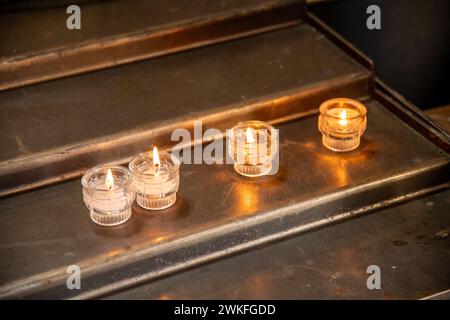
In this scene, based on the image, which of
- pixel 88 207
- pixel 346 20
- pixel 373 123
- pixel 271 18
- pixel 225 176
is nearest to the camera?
pixel 88 207

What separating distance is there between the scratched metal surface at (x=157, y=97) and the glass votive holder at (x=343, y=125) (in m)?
0.20

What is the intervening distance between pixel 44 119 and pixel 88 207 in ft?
1.81

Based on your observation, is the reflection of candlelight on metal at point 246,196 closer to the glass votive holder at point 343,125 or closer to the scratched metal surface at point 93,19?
the glass votive holder at point 343,125

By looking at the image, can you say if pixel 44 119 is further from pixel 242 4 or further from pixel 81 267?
pixel 242 4

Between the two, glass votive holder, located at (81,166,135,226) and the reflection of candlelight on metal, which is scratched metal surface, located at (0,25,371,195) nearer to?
glass votive holder, located at (81,166,135,226)

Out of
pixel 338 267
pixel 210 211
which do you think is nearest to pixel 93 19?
pixel 210 211

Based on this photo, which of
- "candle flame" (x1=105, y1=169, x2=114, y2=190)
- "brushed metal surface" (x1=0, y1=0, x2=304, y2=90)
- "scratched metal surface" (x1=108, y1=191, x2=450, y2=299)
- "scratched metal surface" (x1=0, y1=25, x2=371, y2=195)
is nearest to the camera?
"scratched metal surface" (x1=108, y1=191, x2=450, y2=299)

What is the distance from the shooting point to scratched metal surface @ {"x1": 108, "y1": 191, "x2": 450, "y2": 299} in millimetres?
2590

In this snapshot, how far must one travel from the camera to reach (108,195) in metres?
2.66

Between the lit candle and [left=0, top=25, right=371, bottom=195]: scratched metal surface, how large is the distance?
206mm

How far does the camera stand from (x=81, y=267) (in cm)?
257

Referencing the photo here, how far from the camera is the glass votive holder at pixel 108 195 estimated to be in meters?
2.67

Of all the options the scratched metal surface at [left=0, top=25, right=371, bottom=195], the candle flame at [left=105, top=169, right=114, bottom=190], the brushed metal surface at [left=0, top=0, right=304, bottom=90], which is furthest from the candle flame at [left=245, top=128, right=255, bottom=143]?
the brushed metal surface at [left=0, top=0, right=304, bottom=90]

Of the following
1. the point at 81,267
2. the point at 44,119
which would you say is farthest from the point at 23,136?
the point at 81,267
